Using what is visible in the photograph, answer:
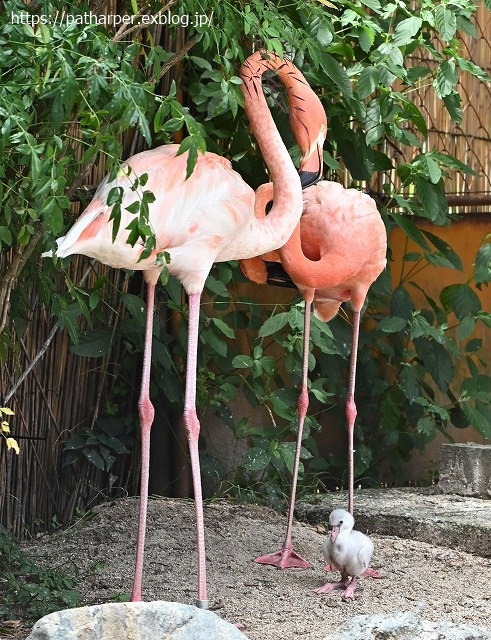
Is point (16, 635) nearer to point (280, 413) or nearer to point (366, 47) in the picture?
point (280, 413)

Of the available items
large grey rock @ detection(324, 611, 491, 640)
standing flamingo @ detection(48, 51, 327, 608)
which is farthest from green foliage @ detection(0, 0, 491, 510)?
large grey rock @ detection(324, 611, 491, 640)

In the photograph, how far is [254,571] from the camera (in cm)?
364

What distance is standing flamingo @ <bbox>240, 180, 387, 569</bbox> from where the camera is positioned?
371 cm

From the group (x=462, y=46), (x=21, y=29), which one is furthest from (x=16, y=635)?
(x=462, y=46)

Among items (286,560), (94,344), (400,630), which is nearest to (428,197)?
(94,344)

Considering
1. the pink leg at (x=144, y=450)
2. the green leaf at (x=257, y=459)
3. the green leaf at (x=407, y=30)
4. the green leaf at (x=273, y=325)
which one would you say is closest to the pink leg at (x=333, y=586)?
the pink leg at (x=144, y=450)

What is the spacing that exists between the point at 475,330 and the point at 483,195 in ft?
2.25

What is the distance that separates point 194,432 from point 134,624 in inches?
36.7

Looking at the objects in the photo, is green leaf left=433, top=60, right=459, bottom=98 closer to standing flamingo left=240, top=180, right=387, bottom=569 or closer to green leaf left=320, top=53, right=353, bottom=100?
green leaf left=320, top=53, right=353, bottom=100

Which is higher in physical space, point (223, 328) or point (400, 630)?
point (223, 328)

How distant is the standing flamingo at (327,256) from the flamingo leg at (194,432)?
669 mm

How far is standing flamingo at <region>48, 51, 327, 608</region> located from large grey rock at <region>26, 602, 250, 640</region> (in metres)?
0.65

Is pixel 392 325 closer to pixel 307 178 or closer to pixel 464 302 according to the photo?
pixel 464 302

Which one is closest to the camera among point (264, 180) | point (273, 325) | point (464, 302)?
point (273, 325)
